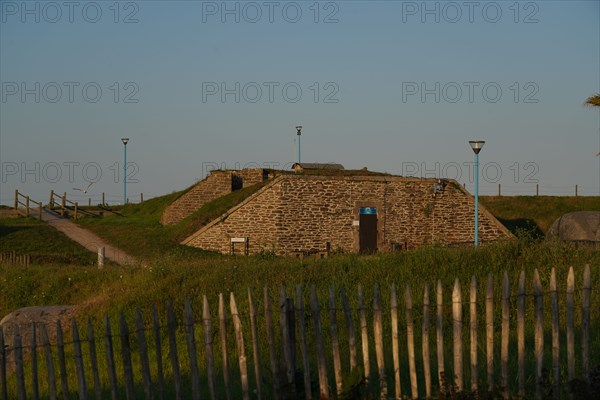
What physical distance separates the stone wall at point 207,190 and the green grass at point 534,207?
13.5 m

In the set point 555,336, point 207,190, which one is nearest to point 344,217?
point 207,190

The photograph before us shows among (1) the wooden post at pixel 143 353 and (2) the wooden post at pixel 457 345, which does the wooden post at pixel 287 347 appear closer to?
(1) the wooden post at pixel 143 353

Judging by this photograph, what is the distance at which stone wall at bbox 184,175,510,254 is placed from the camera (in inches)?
1391

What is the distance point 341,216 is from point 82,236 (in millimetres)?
12769

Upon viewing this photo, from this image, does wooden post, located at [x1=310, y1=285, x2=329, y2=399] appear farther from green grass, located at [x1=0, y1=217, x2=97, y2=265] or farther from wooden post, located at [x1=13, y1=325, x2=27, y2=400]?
green grass, located at [x1=0, y1=217, x2=97, y2=265]

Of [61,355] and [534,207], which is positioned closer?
[61,355]

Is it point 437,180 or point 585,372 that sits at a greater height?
point 437,180

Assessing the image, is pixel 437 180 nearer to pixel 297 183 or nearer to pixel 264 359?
pixel 297 183

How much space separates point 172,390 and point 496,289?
7.40 meters

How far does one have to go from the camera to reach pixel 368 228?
3638 cm

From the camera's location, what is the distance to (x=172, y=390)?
12.1 m

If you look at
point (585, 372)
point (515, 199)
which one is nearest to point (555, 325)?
point (585, 372)

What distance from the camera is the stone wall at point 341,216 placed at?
3534cm

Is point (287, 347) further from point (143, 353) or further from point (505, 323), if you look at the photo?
point (505, 323)
